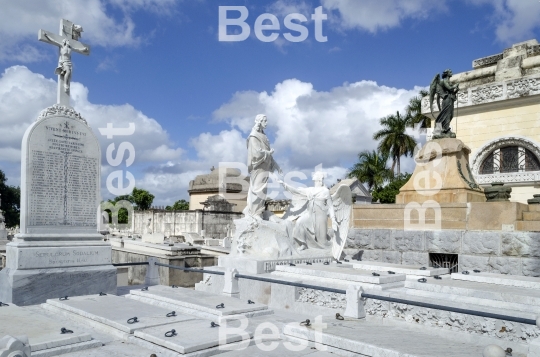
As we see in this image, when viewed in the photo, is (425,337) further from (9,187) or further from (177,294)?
(9,187)

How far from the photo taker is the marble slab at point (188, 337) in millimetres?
4727

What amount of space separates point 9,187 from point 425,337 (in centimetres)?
5553

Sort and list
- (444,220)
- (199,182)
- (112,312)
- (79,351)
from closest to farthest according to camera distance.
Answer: (79,351), (112,312), (444,220), (199,182)

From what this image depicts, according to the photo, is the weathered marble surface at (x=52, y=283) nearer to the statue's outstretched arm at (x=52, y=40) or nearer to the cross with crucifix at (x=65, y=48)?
the cross with crucifix at (x=65, y=48)

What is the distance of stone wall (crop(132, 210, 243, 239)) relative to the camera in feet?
98.9

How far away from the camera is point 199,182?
43.6m

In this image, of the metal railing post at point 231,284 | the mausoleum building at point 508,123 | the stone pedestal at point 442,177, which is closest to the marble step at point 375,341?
the metal railing post at point 231,284

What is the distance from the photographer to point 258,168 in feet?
33.2

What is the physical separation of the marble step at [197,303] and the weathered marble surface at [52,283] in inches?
34.7

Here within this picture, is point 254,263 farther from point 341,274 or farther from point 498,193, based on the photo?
point 498,193

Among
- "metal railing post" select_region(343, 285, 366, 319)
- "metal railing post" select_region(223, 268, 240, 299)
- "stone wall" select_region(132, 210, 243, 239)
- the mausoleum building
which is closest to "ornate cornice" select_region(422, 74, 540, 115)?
the mausoleum building

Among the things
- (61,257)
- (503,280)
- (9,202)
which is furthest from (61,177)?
(9,202)

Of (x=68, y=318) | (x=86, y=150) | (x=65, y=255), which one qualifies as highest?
(x=86, y=150)

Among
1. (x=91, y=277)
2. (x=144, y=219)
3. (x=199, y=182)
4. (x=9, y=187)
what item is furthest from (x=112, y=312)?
(x=9, y=187)
